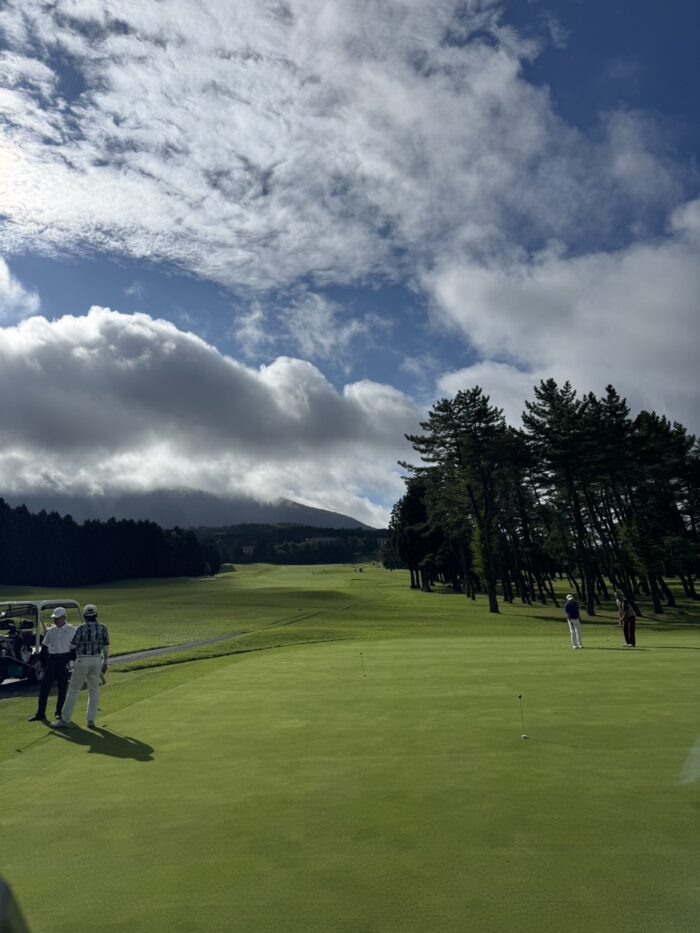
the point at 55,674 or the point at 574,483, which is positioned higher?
the point at 574,483

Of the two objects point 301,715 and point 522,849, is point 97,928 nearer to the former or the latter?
point 522,849

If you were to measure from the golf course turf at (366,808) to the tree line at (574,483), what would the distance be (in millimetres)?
40888

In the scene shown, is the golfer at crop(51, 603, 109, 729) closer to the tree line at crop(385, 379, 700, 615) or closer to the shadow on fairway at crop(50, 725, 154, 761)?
the shadow on fairway at crop(50, 725, 154, 761)

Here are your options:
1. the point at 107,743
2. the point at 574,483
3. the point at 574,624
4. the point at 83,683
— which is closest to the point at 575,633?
the point at 574,624

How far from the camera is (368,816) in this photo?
743 centimetres

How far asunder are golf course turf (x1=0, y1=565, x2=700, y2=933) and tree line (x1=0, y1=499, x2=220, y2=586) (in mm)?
123165

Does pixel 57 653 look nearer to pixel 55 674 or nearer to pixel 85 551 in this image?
pixel 55 674

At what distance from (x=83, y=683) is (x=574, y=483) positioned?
58.1 m

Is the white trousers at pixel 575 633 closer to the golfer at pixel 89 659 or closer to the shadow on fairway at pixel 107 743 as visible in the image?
the golfer at pixel 89 659

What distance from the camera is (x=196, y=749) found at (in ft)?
36.2

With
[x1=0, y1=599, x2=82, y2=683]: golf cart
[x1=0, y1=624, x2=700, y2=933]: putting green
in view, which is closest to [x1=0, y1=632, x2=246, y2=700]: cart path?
[x1=0, y1=599, x2=82, y2=683]: golf cart

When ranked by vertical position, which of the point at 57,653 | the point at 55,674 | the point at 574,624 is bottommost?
the point at 55,674

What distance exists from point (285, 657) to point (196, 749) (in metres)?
16.2

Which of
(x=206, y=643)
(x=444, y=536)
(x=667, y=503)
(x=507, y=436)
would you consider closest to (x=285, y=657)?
(x=206, y=643)
